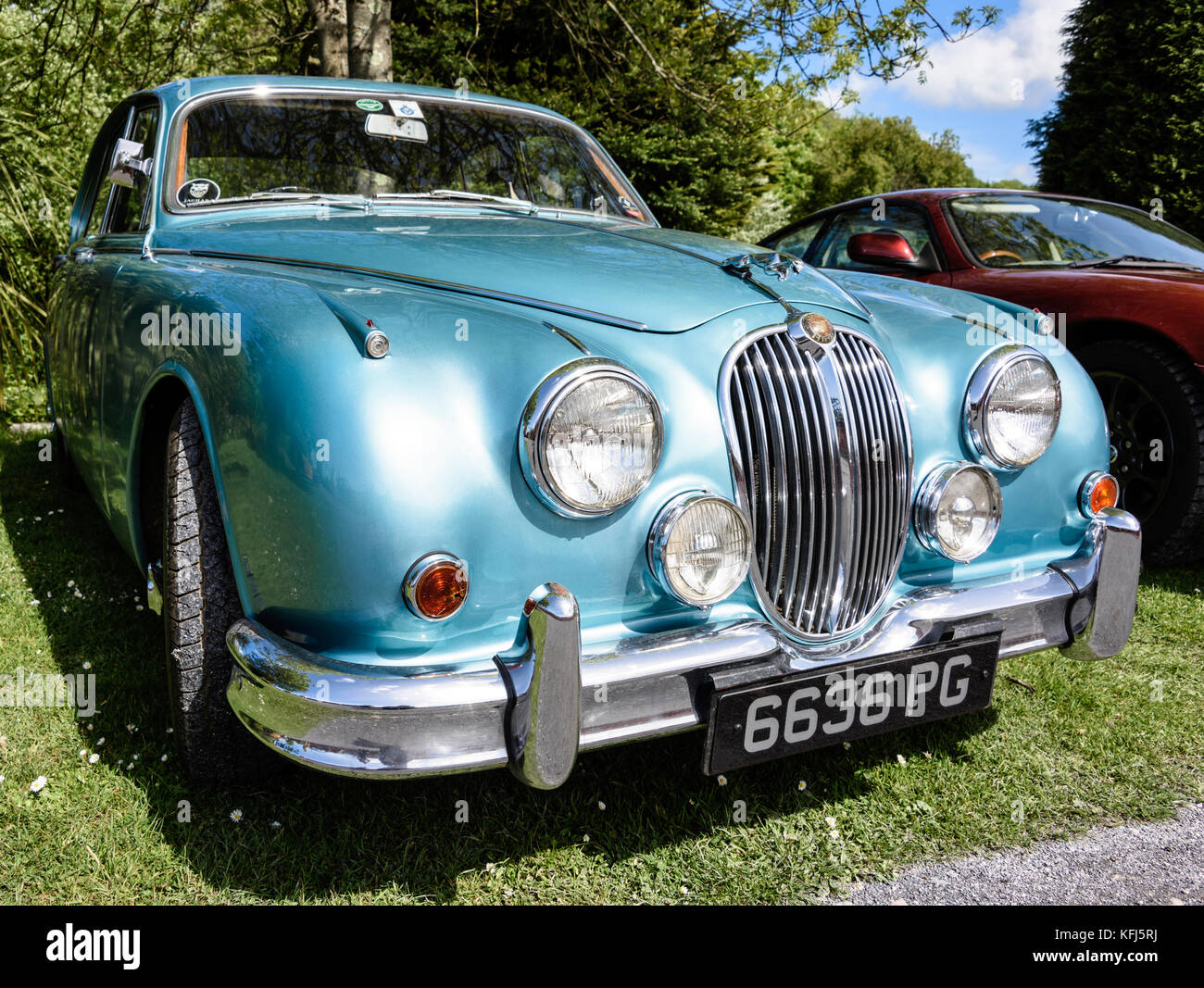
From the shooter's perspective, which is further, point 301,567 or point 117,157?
point 117,157

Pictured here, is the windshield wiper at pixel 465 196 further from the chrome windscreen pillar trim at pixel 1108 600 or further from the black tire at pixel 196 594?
the chrome windscreen pillar trim at pixel 1108 600

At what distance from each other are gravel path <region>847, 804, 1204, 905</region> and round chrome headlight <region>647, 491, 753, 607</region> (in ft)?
2.48

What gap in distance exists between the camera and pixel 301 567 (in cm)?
166

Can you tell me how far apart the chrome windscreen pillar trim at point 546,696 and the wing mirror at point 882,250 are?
3.05 m

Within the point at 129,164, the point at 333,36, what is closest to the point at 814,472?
the point at 129,164

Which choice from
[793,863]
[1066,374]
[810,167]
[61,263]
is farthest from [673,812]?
[810,167]

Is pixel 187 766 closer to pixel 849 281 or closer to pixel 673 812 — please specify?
pixel 673 812

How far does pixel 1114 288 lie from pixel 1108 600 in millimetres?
2289

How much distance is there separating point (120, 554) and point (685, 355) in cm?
296

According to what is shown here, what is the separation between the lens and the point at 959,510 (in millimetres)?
2191

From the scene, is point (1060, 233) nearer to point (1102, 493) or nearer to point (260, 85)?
point (1102, 493)

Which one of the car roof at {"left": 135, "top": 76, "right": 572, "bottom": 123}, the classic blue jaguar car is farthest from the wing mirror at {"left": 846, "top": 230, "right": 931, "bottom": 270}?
the car roof at {"left": 135, "top": 76, "right": 572, "bottom": 123}

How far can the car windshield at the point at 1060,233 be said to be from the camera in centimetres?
452

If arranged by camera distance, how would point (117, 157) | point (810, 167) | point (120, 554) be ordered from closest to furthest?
point (117, 157) < point (120, 554) < point (810, 167)
